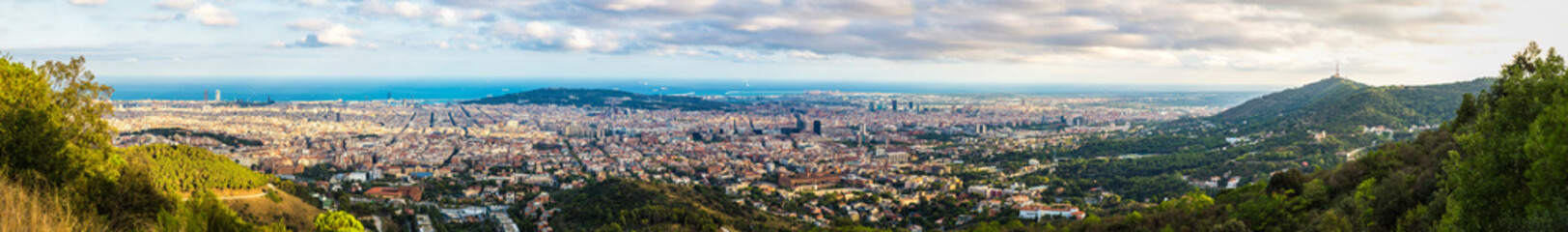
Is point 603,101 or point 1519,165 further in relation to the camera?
point 603,101

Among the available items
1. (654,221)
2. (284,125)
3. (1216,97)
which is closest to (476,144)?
(284,125)

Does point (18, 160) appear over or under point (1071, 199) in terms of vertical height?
over

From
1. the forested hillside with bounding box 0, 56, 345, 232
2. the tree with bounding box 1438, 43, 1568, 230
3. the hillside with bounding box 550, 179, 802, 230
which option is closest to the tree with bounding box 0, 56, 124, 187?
the forested hillside with bounding box 0, 56, 345, 232

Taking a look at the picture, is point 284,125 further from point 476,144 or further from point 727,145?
point 727,145

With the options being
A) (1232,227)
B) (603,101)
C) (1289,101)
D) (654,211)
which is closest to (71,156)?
(654,211)

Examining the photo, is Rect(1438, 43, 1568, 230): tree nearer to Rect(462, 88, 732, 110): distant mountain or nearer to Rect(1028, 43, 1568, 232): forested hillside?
Rect(1028, 43, 1568, 232): forested hillside

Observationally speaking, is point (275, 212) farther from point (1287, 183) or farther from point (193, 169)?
point (1287, 183)
